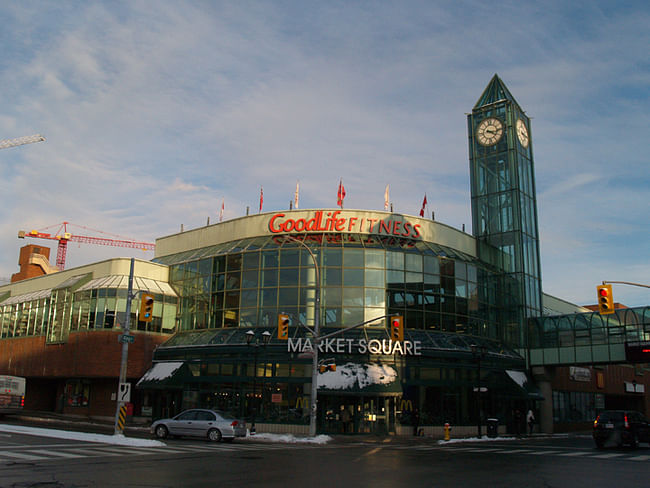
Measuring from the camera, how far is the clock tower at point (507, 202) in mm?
51719

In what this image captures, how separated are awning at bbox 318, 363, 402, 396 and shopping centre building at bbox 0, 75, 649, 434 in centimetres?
9

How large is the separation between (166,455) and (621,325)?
38.2m

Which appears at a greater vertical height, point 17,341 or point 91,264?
point 91,264

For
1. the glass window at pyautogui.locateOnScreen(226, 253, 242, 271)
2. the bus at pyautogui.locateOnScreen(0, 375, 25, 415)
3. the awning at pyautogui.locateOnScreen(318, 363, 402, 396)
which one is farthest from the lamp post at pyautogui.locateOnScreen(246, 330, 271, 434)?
the bus at pyautogui.locateOnScreen(0, 375, 25, 415)

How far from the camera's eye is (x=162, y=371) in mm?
43500

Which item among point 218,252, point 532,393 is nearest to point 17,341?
point 218,252

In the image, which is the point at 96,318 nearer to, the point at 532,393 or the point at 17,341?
the point at 17,341

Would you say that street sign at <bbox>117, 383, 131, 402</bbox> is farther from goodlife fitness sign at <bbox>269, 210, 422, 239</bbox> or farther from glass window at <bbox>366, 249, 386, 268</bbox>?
glass window at <bbox>366, 249, 386, 268</bbox>

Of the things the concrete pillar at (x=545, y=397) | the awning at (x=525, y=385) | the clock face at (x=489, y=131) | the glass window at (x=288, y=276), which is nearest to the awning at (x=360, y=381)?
the glass window at (x=288, y=276)

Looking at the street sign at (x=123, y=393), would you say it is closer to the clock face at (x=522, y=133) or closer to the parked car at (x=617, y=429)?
the parked car at (x=617, y=429)

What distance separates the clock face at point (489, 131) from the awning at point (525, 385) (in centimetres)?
2145

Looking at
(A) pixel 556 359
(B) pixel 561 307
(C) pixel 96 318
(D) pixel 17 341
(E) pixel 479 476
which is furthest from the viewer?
(B) pixel 561 307

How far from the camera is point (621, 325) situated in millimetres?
46469

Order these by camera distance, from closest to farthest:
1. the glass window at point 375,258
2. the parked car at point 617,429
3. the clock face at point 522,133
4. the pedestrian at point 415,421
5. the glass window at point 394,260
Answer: the parked car at point 617,429
the pedestrian at point 415,421
the glass window at point 375,258
the glass window at point 394,260
the clock face at point 522,133
